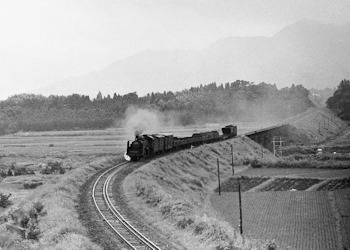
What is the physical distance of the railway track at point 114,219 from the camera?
2633 cm

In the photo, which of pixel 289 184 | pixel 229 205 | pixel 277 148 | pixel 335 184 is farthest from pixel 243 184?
pixel 277 148

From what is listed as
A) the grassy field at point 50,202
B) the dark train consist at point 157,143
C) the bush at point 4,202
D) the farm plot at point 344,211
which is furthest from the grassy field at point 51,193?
the farm plot at point 344,211

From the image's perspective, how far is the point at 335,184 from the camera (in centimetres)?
6512

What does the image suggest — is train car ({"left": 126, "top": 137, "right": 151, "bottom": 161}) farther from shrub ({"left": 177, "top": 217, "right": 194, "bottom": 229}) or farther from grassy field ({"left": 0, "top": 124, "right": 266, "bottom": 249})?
shrub ({"left": 177, "top": 217, "right": 194, "bottom": 229})

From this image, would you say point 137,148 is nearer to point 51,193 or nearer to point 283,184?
point 51,193

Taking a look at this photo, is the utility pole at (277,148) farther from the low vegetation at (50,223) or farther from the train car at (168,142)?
the low vegetation at (50,223)

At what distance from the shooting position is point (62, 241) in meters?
26.2

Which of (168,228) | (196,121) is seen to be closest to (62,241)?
(168,228)

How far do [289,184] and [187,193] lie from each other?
20896mm

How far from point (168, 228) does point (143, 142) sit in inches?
1235

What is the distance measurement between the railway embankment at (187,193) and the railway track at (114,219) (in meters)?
2.01

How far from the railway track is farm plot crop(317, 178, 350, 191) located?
33577mm

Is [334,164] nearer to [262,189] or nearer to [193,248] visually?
[262,189]

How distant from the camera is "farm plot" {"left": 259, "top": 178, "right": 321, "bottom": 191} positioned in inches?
2507
